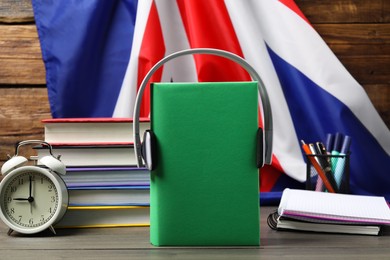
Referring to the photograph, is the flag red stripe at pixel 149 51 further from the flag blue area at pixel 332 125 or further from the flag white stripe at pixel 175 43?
the flag blue area at pixel 332 125

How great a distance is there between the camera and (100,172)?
111cm

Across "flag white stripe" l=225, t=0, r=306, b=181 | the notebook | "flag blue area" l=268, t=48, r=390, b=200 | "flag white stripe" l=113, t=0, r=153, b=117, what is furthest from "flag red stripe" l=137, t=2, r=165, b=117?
the notebook

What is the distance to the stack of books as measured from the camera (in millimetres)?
1105

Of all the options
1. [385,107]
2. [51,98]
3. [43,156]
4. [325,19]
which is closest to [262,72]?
[325,19]

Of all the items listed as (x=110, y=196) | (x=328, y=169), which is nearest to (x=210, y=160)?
(x=110, y=196)

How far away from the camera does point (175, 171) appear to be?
93cm

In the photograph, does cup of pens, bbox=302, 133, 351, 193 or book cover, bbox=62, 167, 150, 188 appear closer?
book cover, bbox=62, 167, 150, 188

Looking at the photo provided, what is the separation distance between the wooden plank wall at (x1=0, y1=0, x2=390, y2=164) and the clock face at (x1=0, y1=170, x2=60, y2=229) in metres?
0.57

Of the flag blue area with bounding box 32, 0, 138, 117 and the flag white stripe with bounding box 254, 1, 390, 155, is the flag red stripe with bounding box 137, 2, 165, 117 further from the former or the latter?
the flag white stripe with bounding box 254, 1, 390, 155

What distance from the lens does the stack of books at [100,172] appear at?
111 centimetres

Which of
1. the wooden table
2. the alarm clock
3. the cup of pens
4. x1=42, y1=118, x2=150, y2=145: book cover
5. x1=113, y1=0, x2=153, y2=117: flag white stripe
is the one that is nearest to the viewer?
the wooden table

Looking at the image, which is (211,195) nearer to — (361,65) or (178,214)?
(178,214)

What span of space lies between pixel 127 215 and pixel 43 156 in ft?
0.61

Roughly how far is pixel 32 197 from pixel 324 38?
0.91 m
